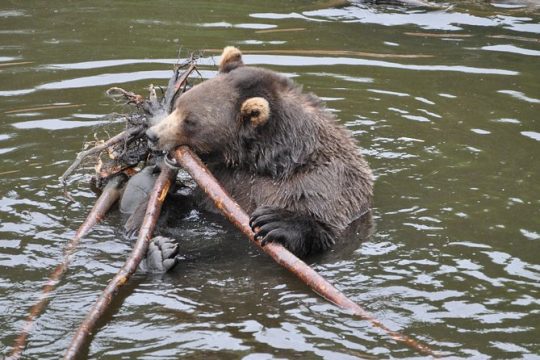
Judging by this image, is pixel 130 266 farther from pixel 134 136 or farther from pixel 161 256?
pixel 134 136

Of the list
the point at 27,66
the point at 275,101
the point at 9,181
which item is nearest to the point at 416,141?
the point at 275,101

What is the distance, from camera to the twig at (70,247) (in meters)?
6.88

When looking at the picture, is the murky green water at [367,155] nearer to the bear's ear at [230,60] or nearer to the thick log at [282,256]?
the thick log at [282,256]

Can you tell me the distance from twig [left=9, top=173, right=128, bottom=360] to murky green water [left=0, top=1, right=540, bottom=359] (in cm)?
8

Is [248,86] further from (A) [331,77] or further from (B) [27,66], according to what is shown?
(B) [27,66]

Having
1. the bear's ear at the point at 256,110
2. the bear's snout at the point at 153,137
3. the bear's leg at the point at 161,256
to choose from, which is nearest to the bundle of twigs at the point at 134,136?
the bear's snout at the point at 153,137

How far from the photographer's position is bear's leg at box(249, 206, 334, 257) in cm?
809

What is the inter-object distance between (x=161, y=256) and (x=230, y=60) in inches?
86.3

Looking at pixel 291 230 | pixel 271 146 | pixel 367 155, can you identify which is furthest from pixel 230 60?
pixel 367 155

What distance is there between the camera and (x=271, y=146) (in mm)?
8977

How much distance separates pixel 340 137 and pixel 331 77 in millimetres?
4160

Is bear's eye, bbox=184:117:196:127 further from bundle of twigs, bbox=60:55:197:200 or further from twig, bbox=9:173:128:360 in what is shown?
twig, bbox=9:173:128:360

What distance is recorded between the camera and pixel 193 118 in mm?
8930

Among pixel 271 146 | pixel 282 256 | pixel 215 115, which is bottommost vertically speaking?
pixel 282 256
